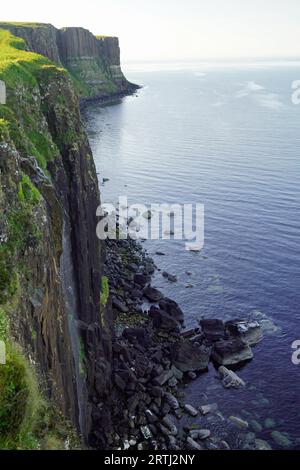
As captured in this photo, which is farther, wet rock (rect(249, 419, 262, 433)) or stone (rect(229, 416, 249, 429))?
stone (rect(229, 416, 249, 429))

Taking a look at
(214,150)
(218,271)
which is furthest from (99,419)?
(214,150)

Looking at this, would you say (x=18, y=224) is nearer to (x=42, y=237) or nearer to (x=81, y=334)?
(x=42, y=237)

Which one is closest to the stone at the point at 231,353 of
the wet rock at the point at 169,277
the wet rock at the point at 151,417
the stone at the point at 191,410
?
the stone at the point at 191,410

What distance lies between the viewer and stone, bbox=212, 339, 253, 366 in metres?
48.8

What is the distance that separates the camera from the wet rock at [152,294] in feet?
196

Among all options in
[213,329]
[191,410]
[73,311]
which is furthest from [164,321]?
[73,311]

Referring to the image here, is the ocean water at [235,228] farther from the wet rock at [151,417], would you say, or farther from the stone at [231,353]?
the wet rock at [151,417]

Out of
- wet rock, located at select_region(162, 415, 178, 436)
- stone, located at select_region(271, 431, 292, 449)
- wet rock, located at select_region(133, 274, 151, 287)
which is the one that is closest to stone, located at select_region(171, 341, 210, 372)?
wet rock, located at select_region(162, 415, 178, 436)

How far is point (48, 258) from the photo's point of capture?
84.7 ft

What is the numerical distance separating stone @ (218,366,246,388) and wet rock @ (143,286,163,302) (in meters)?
14.9

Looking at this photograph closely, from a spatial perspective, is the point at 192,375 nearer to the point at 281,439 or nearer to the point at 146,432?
the point at 146,432

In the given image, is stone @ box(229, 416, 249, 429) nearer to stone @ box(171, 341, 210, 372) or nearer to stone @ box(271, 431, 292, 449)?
stone @ box(271, 431, 292, 449)

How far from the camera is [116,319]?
2114 inches

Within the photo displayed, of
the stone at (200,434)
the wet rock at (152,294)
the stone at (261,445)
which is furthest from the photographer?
the wet rock at (152,294)
